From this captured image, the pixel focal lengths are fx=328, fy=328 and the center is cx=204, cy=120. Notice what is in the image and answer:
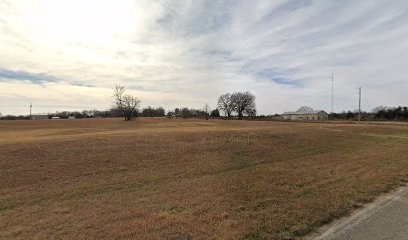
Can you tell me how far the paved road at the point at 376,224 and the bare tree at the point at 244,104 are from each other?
12310 centimetres

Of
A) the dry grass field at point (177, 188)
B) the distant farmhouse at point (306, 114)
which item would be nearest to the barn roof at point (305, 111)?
the distant farmhouse at point (306, 114)

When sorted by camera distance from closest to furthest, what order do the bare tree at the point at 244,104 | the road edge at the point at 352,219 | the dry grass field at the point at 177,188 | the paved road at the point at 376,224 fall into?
1. the paved road at the point at 376,224
2. the road edge at the point at 352,219
3. the dry grass field at the point at 177,188
4. the bare tree at the point at 244,104

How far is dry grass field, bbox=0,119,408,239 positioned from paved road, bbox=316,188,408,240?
1.32 ft

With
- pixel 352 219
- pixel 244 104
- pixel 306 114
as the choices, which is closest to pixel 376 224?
pixel 352 219

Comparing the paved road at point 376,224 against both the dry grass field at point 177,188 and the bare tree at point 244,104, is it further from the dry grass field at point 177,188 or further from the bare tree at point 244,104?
the bare tree at point 244,104

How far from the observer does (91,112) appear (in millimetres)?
187375

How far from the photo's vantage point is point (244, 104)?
434 feet

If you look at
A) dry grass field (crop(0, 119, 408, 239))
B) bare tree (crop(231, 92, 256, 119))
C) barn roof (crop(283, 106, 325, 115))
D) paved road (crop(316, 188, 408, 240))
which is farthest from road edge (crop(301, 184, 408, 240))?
barn roof (crop(283, 106, 325, 115))

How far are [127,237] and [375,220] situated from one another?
5.21m

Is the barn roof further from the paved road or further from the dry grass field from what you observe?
the paved road

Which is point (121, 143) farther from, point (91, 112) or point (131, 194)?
point (91, 112)

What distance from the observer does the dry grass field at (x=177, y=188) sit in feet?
22.7

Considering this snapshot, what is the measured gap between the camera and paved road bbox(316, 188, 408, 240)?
6114mm

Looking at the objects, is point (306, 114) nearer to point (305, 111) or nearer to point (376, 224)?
point (305, 111)
